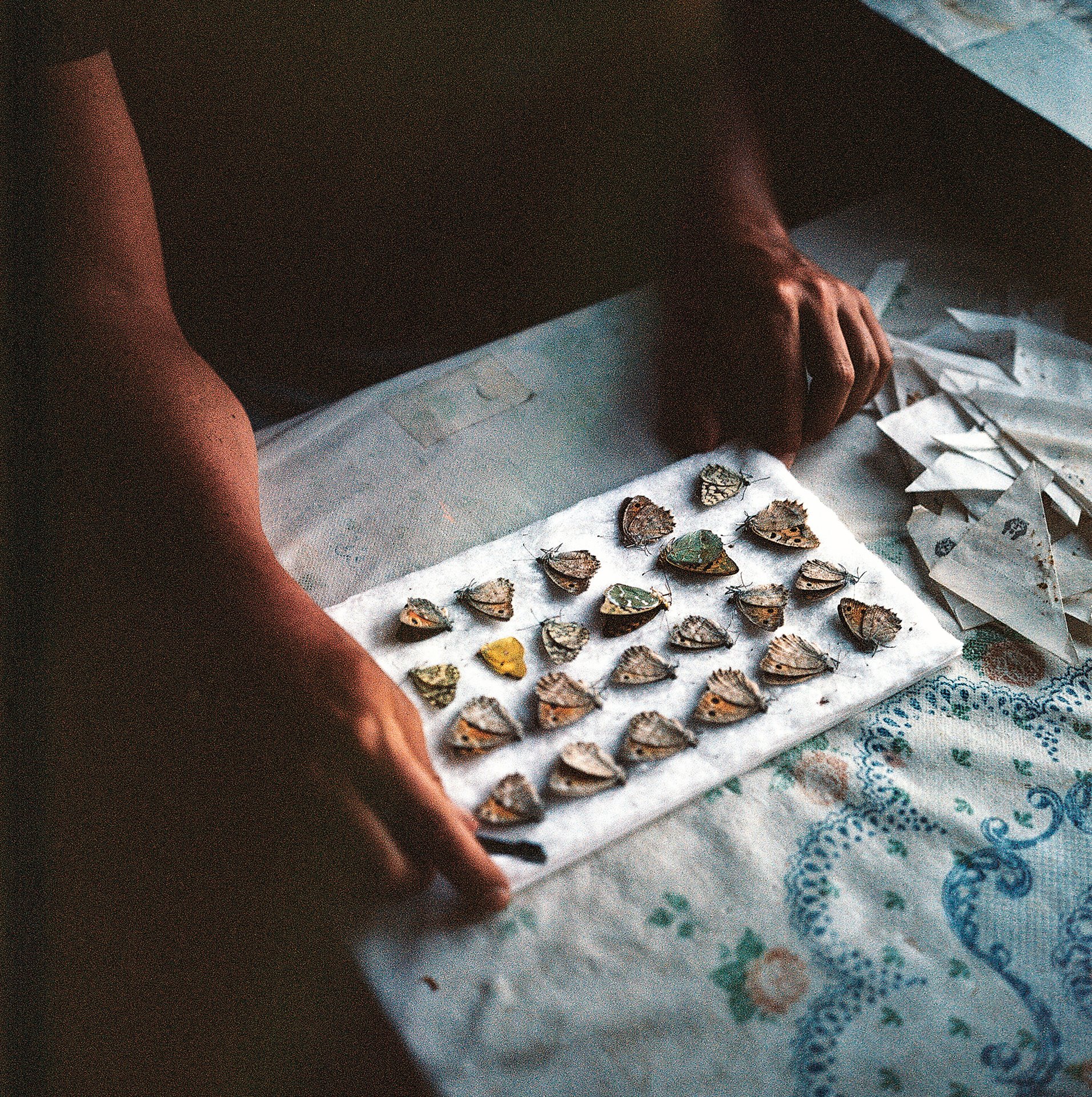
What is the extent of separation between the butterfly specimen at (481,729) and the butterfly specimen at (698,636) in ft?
0.60

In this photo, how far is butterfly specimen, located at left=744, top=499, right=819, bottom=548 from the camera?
963 millimetres

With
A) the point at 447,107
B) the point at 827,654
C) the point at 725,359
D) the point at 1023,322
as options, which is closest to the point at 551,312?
the point at 447,107

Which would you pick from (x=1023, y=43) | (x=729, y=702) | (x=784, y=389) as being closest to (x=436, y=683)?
(x=729, y=702)

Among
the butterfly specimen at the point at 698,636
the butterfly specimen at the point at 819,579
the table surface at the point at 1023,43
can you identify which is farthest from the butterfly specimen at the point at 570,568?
the table surface at the point at 1023,43

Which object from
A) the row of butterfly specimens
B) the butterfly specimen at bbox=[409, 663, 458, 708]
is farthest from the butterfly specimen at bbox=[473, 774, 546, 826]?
the butterfly specimen at bbox=[409, 663, 458, 708]

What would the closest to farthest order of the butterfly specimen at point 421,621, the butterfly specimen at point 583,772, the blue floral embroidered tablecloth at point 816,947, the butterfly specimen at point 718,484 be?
the blue floral embroidered tablecloth at point 816,947, the butterfly specimen at point 583,772, the butterfly specimen at point 421,621, the butterfly specimen at point 718,484

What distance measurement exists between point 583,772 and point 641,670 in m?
0.13

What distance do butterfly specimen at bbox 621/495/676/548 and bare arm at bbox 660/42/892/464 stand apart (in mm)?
119

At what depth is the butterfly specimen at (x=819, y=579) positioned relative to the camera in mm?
919

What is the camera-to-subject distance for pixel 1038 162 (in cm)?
120

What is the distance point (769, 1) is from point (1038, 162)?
47 cm

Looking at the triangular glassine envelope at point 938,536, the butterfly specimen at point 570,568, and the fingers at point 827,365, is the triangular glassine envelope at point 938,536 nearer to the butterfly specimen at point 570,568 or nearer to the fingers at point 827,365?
the fingers at point 827,365

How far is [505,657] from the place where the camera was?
2.82 ft

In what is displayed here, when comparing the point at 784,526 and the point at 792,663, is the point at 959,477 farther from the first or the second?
the point at 792,663
